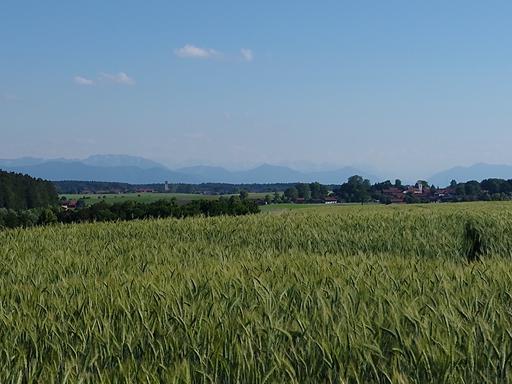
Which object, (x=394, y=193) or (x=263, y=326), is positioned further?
(x=394, y=193)

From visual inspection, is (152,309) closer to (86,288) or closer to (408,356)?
(86,288)

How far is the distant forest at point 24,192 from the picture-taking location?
282ft

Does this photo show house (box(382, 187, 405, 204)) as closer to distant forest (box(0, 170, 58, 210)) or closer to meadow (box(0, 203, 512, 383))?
distant forest (box(0, 170, 58, 210))

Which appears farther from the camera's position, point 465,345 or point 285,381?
point 465,345

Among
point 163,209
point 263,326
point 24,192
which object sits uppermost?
point 263,326

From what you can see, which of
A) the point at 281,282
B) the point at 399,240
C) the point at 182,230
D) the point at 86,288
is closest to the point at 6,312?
the point at 86,288

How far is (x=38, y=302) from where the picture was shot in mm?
3908

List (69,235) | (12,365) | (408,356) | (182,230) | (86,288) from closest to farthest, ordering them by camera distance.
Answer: (408,356) → (12,365) → (86,288) → (69,235) → (182,230)

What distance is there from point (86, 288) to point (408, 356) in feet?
9.07

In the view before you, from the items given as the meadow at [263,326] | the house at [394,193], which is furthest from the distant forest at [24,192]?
the meadow at [263,326]

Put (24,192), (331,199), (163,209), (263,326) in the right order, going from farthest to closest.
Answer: (331,199) < (24,192) < (163,209) < (263,326)

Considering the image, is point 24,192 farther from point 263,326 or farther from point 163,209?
point 263,326

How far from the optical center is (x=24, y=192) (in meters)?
88.4

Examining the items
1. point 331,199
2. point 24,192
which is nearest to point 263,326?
point 24,192
